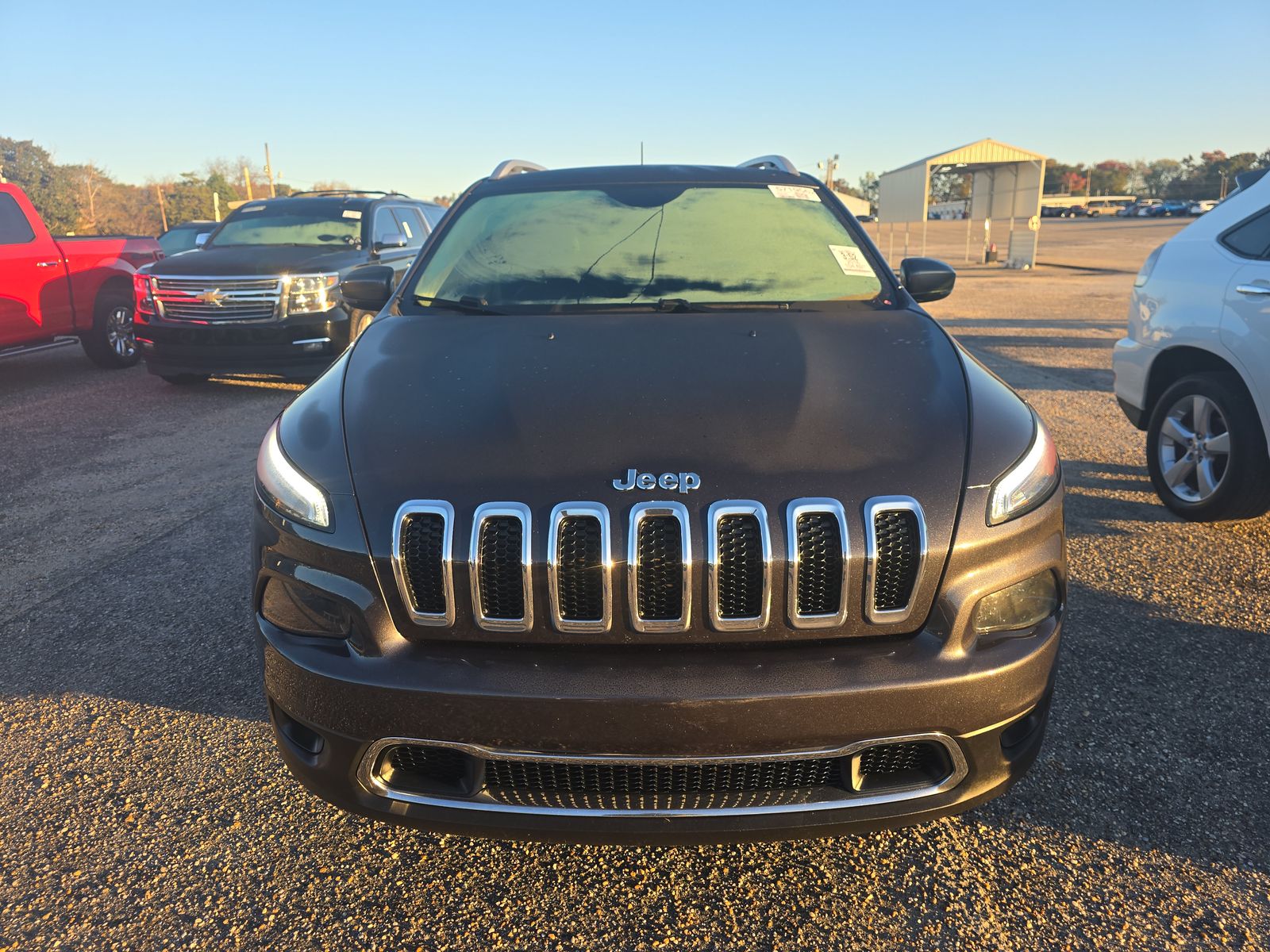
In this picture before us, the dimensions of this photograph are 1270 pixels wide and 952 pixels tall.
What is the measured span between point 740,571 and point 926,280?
2046mm

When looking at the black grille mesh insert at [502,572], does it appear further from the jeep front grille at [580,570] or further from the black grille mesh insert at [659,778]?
the black grille mesh insert at [659,778]

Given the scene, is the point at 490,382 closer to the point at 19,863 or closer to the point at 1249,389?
the point at 19,863

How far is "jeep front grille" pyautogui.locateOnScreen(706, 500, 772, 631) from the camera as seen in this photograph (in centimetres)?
184

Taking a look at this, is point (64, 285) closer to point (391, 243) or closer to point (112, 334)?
point (112, 334)

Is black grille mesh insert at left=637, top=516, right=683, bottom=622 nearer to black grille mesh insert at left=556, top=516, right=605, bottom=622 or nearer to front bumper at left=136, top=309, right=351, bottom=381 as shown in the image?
black grille mesh insert at left=556, top=516, right=605, bottom=622

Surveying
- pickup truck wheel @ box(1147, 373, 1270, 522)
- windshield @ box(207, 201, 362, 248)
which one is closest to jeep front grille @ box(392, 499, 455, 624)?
pickup truck wheel @ box(1147, 373, 1270, 522)

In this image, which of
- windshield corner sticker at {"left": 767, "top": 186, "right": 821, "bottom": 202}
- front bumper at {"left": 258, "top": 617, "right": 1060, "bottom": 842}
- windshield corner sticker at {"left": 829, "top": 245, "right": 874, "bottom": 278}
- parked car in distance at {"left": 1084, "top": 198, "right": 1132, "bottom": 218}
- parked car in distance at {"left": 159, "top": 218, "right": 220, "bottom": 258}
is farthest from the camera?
parked car in distance at {"left": 1084, "top": 198, "right": 1132, "bottom": 218}

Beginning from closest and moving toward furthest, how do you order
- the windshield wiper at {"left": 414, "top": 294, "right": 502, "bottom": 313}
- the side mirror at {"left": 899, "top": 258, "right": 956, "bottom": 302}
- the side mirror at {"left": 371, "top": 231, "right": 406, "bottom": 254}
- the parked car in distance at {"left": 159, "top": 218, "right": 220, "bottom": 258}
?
the windshield wiper at {"left": 414, "top": 294, "right": 502, "bottom": 313}, the side mirror at {"left": 899, "top": 258, "right": 956, "bottom": 302}, the side mirror at {"left": 371, "top": 231, "right": 406, "bottom": 254}, the parked car in distance at {"left": 159, "top": 218, "right": 220, "bottom": 258}

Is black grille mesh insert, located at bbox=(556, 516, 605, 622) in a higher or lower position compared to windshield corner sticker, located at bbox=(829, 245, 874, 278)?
lower

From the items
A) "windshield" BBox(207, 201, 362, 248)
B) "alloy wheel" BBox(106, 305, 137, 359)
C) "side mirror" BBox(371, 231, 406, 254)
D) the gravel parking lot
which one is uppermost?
"windshield" BBox(207, 201, 362, 248)

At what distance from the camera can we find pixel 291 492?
2.08 m

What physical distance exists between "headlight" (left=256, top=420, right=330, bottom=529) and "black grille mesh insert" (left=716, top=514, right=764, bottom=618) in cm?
86

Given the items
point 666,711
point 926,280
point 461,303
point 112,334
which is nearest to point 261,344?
point 112,334

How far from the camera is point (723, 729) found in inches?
71.0
